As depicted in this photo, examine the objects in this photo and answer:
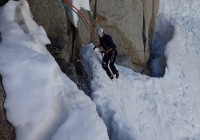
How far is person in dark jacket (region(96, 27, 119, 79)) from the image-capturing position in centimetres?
1020

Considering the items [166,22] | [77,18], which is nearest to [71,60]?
[77,18]

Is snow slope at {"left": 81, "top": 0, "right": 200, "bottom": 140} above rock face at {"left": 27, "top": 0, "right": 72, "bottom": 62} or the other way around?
the other way around

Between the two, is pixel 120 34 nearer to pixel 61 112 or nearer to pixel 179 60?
pixel 179 60

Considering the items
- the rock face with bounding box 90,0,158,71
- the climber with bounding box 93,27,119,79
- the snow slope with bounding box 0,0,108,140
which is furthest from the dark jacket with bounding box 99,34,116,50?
the rock face with bounding box 90,0,158,71

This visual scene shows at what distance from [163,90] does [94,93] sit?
180 inches

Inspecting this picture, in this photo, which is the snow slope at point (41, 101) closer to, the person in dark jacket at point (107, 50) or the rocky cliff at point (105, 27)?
the rocky cliff at point (105, 27)

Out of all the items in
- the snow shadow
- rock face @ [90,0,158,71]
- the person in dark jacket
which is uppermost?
the person in dark jacket

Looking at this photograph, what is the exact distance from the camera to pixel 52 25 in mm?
11023

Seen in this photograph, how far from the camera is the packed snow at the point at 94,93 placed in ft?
23.7

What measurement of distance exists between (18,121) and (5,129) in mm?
288

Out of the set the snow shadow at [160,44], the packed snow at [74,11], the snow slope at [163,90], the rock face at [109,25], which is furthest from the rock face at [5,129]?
the snow shadow at [160,44]

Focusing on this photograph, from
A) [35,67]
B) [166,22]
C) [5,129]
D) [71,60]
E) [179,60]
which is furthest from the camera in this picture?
[166,22]

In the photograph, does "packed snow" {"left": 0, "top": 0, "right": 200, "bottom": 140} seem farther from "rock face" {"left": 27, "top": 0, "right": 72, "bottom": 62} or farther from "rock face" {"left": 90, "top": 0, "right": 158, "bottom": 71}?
"rock face" {"left": 90, "top": 0, "right": 158, "bottom": 71}

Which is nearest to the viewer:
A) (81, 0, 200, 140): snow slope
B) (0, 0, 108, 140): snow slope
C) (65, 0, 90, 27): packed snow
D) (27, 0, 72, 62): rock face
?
(0, 0, 108, 140): snow slope
